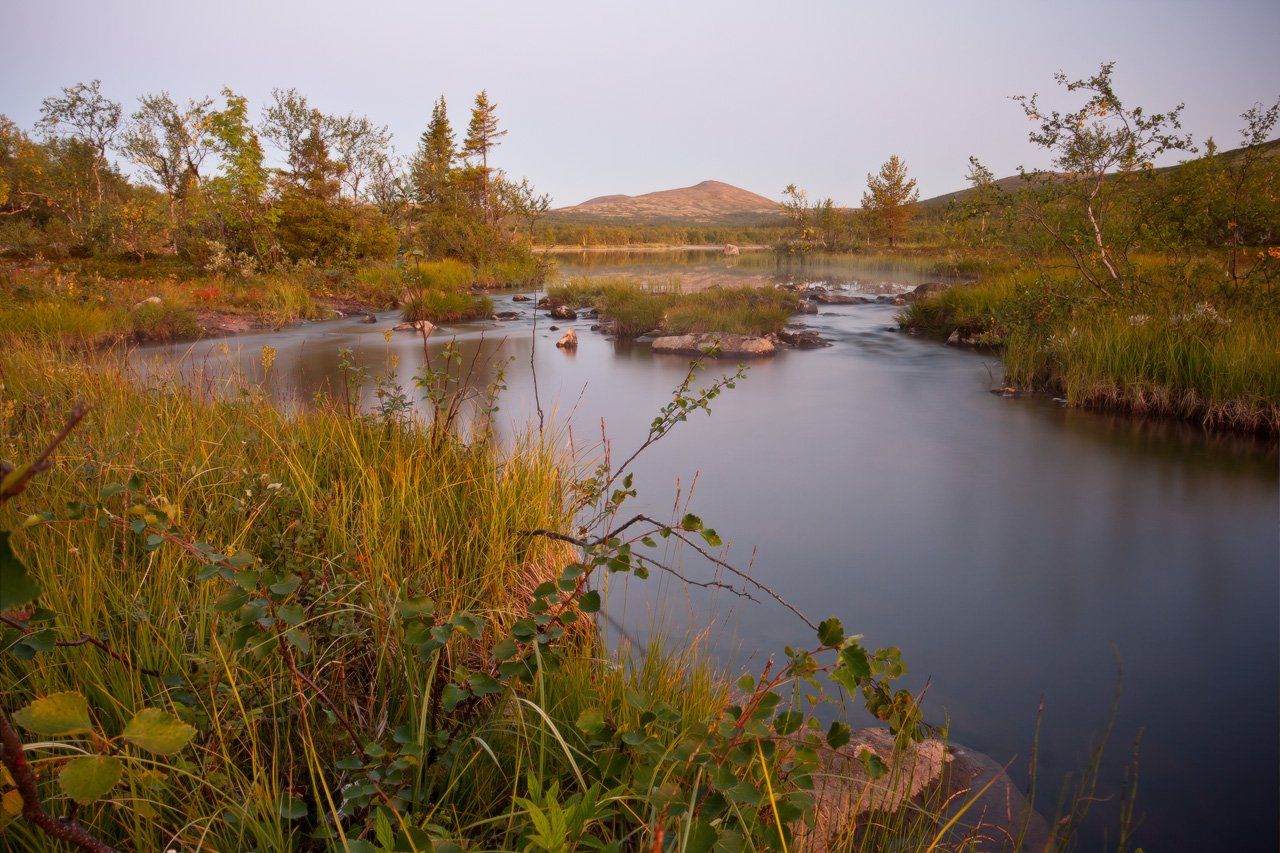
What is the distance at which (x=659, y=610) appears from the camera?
11.4ft

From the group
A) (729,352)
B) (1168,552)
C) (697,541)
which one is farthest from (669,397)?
(1168,552)

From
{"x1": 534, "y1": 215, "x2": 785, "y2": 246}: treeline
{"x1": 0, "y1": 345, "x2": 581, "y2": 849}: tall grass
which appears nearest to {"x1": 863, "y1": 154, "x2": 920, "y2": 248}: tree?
{"x1": 534, "y1": 215, "x2": 785, "y2": 246}: treeline

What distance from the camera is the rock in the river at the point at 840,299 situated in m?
19.2

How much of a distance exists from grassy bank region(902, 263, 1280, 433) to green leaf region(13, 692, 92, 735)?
8022 millimetres

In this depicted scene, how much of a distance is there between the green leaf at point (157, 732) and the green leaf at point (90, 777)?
0.03 meters

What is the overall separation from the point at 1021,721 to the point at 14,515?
3873 mm

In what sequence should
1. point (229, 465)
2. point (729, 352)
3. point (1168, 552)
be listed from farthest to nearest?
point (729, 352) → point (1168, 552) → point (229, 465)

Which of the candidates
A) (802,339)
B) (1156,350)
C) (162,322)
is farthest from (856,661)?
(162,322)

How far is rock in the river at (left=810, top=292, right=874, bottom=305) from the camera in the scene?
19203mm

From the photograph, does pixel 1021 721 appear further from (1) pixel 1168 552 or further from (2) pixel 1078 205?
(2) pixel 1078 205

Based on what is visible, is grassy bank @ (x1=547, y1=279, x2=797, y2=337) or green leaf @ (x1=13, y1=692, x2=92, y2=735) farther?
grassy bank @ (x1=547, y1=279, x2=797, y2=337)

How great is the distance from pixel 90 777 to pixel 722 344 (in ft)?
37.5

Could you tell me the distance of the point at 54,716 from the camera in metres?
0.97

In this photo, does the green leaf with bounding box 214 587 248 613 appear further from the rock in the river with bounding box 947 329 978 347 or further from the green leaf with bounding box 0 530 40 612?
the rock in the river with bounding box 947 329 978 347
